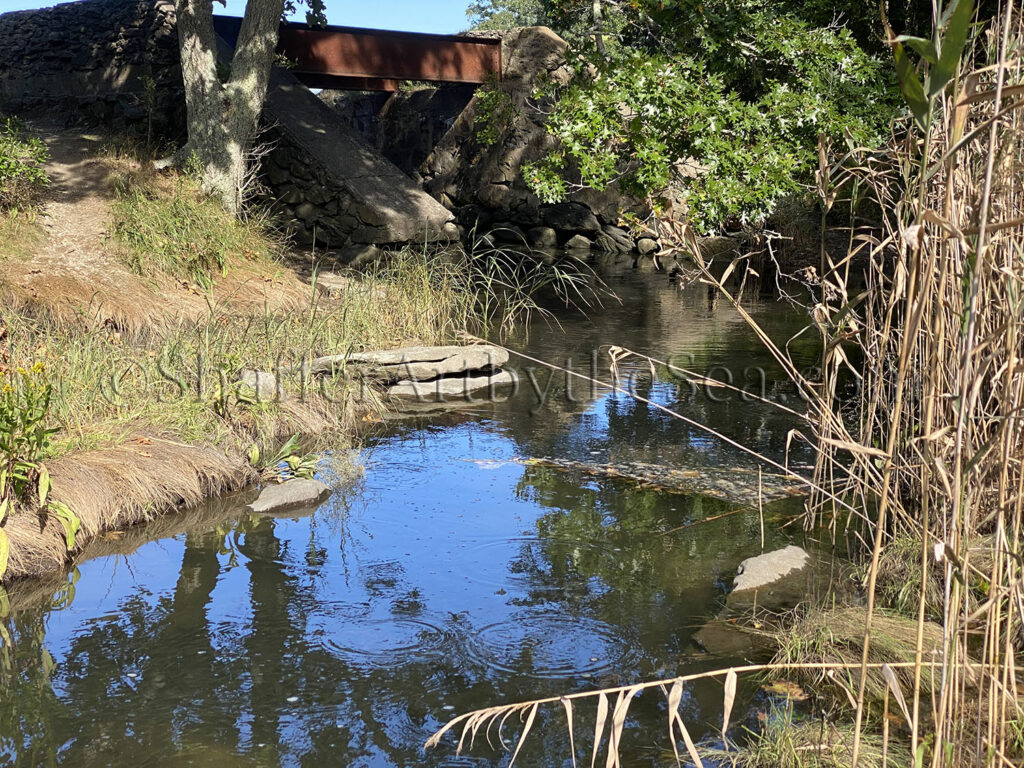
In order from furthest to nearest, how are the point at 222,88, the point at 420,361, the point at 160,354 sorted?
the point at 222,88
the point at 420,361
the point at 160,354

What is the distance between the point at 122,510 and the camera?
5180mm

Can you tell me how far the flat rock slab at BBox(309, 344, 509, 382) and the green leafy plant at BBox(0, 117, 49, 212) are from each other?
190 inches

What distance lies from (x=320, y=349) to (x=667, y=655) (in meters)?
4.77

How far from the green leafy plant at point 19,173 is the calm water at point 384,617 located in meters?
6.02

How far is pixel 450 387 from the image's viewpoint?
837 cm

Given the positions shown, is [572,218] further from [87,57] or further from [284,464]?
[284,464]

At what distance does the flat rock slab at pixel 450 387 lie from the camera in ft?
26.8

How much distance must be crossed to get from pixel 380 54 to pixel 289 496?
15.1m

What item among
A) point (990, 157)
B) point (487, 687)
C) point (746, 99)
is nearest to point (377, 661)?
point (487, 687)

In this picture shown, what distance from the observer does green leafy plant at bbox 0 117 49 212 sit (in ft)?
33.8

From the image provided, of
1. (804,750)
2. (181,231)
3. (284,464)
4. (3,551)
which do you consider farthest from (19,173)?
(804,750)

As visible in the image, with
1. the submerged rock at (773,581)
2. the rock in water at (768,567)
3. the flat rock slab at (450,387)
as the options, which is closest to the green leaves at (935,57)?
the submerged rock at (773,581)

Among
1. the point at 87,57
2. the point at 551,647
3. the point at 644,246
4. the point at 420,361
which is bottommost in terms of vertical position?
the point at 551,647

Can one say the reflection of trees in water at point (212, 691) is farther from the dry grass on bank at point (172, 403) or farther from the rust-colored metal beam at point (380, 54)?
the rust-colored metal beam at point (380, 54)
